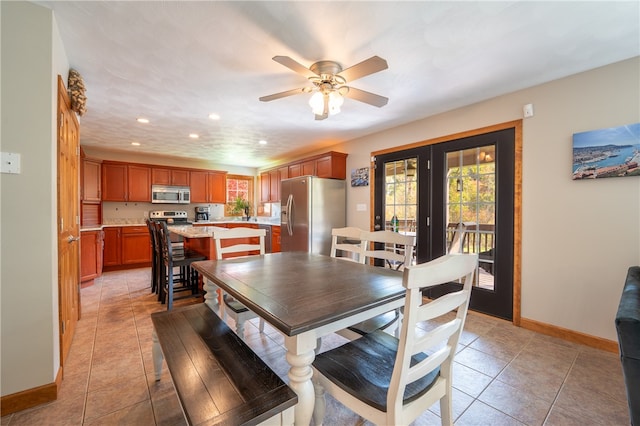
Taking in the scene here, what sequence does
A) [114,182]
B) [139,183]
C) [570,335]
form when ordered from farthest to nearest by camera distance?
[139,183] < [114,182] < [570,335]

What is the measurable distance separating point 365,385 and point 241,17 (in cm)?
210

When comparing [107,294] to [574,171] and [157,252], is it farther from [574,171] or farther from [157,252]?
[574,171]

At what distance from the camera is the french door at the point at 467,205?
274 centimetres

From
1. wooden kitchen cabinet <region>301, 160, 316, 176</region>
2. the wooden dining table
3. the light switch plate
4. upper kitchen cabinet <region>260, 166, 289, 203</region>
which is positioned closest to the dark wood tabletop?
the wooden dining table

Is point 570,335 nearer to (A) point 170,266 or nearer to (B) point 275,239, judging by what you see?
(A) point 170,266

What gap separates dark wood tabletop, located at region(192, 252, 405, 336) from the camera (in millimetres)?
1023

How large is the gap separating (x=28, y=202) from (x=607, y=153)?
160 inches

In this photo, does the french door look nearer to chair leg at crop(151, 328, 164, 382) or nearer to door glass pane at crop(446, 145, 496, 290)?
door glass pane at crop(446, 145, 496, 290)

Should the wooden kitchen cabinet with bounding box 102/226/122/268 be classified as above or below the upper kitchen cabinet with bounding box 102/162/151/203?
below

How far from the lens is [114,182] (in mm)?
5191

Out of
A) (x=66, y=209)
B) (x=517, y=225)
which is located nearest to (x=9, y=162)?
(x=66, y=209)

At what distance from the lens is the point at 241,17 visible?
1.62 meters

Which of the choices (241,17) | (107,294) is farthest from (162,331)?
(107,294)

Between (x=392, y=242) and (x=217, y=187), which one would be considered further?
(x=217, y=187)
